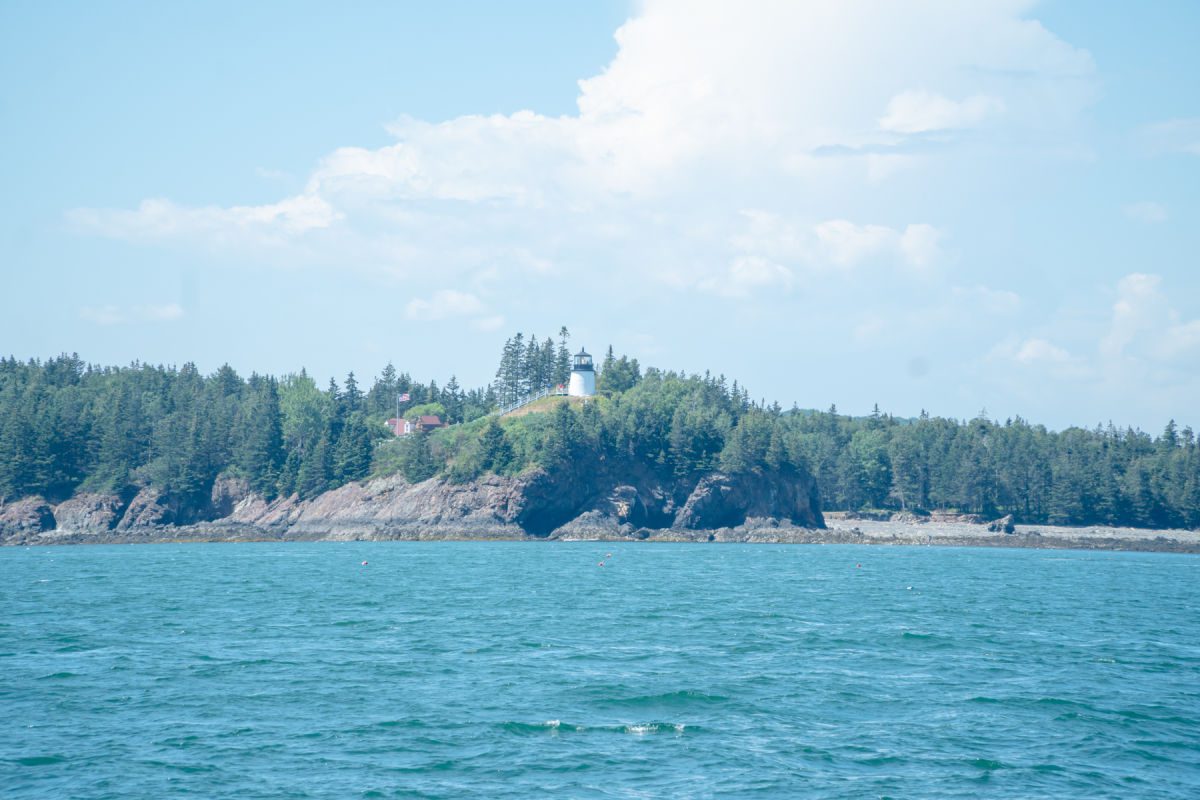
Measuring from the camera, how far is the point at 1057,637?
4962 cm

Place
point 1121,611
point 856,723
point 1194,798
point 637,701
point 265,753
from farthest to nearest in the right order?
1. point 1121,611
2. point 637,701
3. point 856,723
4. point 265,753
5. point 1194,798

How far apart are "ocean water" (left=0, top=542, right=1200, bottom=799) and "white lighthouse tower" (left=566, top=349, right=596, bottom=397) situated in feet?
370

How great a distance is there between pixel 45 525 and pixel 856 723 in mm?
149400

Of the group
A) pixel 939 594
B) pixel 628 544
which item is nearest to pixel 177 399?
pixel 628 544

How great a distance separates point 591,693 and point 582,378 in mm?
150070

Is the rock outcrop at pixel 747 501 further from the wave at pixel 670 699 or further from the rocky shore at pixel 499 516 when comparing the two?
the wave at pixel 670 699

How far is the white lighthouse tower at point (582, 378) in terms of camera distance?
182500 millimetres

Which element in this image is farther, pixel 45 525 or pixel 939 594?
pixel 45 525

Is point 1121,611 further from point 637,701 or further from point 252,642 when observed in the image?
point 252,642

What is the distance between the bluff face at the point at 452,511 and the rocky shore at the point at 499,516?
160 mm

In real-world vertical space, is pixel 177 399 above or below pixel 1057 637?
above

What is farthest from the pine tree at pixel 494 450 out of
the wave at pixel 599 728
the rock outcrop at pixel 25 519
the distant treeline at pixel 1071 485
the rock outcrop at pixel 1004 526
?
the wave at pixel 599 728

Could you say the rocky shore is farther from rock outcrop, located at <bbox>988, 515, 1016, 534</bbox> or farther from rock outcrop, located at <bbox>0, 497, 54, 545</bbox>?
rock outcrop, located at <bbox>988, 515, 1016, 534</bbox>

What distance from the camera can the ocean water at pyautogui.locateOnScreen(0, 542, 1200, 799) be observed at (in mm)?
24922
